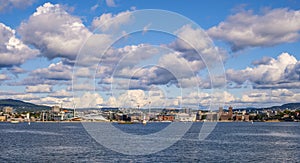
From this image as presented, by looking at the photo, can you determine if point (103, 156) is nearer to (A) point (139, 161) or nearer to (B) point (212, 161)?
(A) point (139, 161)

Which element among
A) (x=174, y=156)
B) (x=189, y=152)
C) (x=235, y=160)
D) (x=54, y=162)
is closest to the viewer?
(x=54, y=162)

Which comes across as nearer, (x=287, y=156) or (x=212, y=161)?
(x=212, y=161)

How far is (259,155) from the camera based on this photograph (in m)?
78.6

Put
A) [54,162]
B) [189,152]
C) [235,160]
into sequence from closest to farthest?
[54,162], [235,160], [189,152]

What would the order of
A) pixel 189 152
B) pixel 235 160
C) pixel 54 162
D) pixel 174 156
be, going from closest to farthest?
pixel 54 162 < pixel 235 160 < pixel 174 156 < pixel 189 152

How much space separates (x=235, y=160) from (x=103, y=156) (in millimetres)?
22561

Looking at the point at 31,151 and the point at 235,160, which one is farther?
the point at 31,151

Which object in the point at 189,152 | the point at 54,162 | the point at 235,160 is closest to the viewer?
the point at 54,162

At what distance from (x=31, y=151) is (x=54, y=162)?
20004mm

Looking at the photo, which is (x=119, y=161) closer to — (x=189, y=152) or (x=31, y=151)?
(x=189, y=152)

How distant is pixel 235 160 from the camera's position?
230ft

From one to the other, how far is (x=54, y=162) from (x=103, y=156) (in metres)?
10.3

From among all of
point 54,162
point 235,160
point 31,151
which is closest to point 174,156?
point 235,160

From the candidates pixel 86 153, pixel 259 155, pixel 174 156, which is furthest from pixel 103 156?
pixel 259 155
